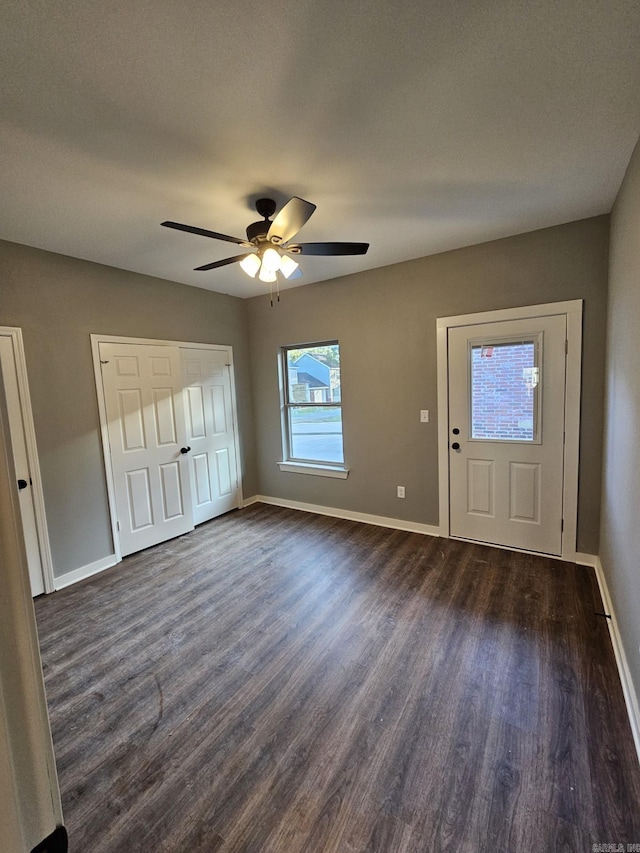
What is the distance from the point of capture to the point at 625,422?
1.99 meters

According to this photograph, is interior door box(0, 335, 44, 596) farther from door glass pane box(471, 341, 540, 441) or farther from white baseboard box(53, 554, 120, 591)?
door glass pane box(471, 341, 540, 441)

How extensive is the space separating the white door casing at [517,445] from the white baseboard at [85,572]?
2983 mm

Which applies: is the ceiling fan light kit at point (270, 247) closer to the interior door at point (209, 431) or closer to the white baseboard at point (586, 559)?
the interior door at point (209, 431)

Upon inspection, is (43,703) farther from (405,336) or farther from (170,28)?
(405,336)

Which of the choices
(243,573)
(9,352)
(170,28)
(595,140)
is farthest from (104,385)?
(595,140)

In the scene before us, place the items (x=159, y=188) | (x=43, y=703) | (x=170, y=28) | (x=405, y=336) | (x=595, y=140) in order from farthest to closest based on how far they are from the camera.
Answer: (x=405, y=336) → (x=159, y=188) → (x=595, y=140) → (x=170, y=28) → (x=43, y=703)

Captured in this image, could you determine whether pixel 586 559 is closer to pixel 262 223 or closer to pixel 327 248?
pixel 327 248

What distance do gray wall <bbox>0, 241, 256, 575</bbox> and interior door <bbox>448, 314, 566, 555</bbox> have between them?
2.96 metres

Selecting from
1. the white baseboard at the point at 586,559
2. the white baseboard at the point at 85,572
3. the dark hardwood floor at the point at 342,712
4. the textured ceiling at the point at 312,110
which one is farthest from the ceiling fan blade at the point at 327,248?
the white baseboard at the point at 85,572

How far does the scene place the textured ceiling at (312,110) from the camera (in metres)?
1.20

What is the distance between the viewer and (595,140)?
5.89 ft

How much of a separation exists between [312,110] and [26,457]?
286 cm

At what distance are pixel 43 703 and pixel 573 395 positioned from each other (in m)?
3.30

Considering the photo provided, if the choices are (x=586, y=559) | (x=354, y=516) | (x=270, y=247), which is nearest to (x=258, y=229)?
(x=270, y=247)
